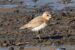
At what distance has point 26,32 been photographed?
15.7 metres

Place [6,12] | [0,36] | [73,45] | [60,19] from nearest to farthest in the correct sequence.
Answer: [73,45] → [0,36] → [60,19] → [6,12]

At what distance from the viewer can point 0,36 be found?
1511cm

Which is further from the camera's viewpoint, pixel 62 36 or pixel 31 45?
pixel 62 36

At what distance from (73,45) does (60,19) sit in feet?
13.6

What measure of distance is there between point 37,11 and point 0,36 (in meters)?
5.24

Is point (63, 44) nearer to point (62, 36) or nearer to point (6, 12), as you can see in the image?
point (62, 36)

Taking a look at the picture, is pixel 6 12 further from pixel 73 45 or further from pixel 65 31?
pixel 73 45

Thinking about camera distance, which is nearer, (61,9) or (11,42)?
(11,42)

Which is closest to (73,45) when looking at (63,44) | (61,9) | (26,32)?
(63,44)

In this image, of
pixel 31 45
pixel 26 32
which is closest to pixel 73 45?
pixel 31 45

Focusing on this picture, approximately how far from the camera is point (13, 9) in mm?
20406

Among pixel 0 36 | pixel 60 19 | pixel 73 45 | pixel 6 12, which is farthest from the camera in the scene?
pixel 6 12

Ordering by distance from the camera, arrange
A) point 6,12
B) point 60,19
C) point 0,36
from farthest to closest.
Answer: point 6,12 → point 60,19 → point 0,36

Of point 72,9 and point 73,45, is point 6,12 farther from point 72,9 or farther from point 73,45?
point 73,45
